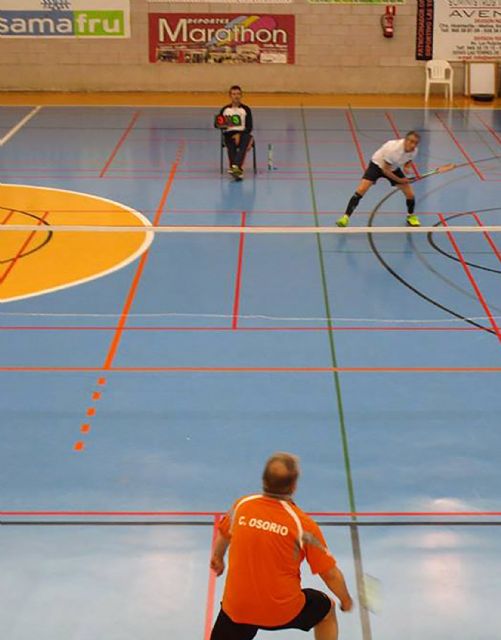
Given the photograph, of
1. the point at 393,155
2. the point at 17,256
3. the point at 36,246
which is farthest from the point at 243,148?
the point at 17,256

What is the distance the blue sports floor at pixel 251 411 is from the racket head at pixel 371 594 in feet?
0.24

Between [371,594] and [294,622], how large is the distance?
1.76m

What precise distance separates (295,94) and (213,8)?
3459 millimetres

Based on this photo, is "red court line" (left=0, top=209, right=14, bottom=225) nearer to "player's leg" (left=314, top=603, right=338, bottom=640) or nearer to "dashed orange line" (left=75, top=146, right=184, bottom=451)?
"dashed orange line" (left=75, top=146, right=184, bottom=451)

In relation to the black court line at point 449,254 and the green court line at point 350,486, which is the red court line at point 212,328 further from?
the black court line at point 449,254

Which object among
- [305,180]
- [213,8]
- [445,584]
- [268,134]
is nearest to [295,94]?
[213,8]

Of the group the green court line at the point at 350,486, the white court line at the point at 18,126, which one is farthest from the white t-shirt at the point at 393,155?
the white court line at the point at 18,126

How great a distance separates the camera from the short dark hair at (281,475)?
5168 mm

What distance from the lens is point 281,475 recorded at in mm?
5168

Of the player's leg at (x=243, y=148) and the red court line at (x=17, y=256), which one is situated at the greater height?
the player's leg at (x=243, y=148)

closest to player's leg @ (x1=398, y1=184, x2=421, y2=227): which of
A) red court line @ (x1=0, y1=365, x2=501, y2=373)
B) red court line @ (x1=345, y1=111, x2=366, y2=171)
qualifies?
red court line @ (x1=345, y1=111, x2=366, y2=171)

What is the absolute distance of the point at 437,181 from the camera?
61.1ft

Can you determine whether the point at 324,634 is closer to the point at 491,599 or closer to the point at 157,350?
the point at 491,599

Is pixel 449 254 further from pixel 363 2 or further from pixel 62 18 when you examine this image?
pixel 62 18
